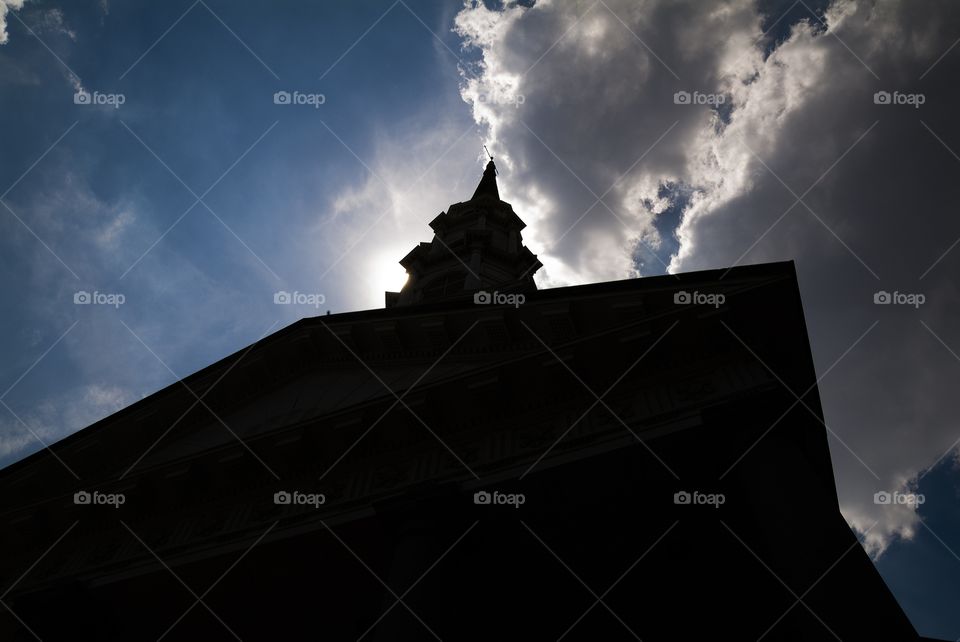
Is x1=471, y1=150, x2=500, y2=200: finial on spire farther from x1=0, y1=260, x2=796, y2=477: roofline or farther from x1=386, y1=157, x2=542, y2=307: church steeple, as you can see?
x1=0, y1=260, x2=796, y2=477: roofline

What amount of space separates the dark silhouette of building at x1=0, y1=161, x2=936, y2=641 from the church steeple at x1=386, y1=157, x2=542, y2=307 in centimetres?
1515

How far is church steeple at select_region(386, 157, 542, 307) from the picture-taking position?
31.3m

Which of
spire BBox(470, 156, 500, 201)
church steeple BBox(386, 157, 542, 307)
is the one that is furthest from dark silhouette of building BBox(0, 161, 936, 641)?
spire BBox(470, 156, 500, 201)

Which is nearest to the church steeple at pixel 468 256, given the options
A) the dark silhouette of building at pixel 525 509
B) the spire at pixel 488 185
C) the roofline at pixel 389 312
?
the spire at pixel 488 185

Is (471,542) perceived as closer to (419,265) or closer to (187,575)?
(187,575)

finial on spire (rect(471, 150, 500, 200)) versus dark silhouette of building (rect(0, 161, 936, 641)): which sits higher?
finial on spire (rect(471, 150, 500, 200))

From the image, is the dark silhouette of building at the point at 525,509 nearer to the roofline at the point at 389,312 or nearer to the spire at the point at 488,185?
the roofline at the point at 389,312

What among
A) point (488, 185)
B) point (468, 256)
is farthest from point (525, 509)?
point (488, 185)

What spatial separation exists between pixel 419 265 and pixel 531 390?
22.2 meters

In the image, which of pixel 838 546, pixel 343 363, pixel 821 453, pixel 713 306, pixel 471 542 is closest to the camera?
pixel 838 546

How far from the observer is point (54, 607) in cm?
1274

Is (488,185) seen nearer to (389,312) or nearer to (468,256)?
(468,256)

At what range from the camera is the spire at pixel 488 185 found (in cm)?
4178

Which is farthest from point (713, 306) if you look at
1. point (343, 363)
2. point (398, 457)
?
point (343, 363)
